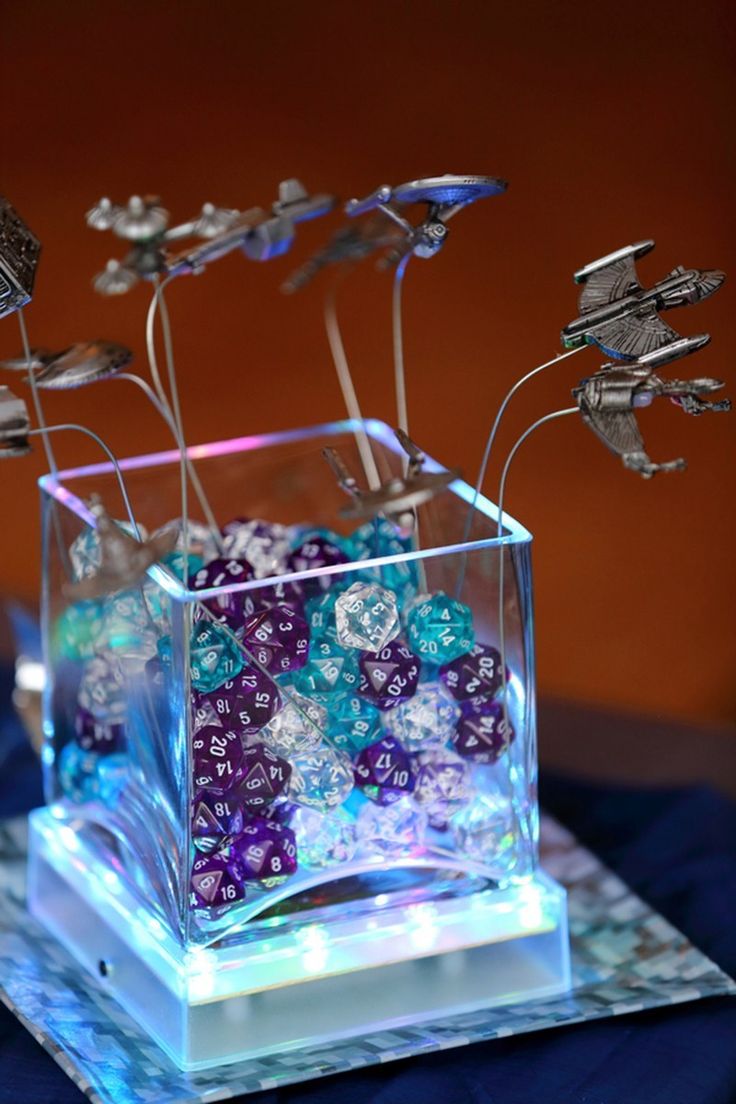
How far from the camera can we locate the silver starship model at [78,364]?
3.24 ft

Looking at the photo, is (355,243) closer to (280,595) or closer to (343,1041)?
(280,595)

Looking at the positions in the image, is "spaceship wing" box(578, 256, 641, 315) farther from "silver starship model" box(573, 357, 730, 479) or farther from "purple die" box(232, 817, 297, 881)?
"purple die" box(232, 817, 297, 881)

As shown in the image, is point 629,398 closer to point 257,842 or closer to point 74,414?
point 257,842

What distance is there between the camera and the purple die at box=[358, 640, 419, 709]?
94cm

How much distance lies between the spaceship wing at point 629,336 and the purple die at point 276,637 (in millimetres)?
217

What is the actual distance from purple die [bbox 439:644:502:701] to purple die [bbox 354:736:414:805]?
0.15 ft

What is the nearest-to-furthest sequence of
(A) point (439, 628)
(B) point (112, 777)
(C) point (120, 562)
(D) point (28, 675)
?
(C) point (120, 562) → (A) point (439, 628) → (B) point (112, 777) → (D) point (28, 675)

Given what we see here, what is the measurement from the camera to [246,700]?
925mm

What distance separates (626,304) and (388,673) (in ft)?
0.77

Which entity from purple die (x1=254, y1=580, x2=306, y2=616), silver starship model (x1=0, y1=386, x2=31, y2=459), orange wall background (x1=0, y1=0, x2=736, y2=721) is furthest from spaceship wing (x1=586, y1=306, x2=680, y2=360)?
orange wall background (x1=0, y1=0, x2=736, y2=721)

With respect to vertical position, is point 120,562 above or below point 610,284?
below

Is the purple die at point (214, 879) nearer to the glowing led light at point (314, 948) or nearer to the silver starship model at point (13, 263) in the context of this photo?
the glowing led light at point (314, 948)

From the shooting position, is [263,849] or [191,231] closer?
[263,849]

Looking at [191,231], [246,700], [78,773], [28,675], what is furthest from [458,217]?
[246,700]
